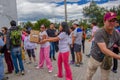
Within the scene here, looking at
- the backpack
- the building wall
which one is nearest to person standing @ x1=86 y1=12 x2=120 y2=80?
the backpack

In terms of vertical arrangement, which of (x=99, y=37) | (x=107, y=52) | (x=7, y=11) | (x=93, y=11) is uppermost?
(x=7, y=11)

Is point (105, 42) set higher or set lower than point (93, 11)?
higher

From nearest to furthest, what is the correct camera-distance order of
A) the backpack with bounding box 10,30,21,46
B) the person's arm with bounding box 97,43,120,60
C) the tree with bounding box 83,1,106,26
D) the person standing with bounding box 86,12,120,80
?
the person's arm with bounding box 97,43,120,60 → the person standing with bounding box 86,12,120,80 → the backpack with bounding box 10,30,21,46 → the tree with bounding box 83,1,106,26

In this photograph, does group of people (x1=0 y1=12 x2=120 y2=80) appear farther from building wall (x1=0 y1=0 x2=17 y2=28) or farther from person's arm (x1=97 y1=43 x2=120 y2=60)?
building wall (x1=0 y1=0 x2=17 y2=28)

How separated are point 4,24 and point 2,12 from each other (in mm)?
670

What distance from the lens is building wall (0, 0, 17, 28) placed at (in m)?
13.9

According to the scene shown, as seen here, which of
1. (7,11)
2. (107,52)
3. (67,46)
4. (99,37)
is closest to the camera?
(107,52)

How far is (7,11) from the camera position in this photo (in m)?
14.4

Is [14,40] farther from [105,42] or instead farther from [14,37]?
[105,42]

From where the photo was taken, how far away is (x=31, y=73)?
890cm

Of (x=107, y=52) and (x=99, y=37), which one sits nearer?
(x=107, y=52)

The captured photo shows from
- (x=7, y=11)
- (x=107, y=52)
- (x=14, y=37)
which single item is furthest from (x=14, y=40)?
(x=7, y=11)

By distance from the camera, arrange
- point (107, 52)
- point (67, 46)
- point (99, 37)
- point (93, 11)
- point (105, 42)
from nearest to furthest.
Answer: point (107, 52) → point (99, 37) → point (105, 42) → point (67, 46) → point (93, 11)

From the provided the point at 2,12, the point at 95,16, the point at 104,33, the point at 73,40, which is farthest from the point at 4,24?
the point at 95,16
